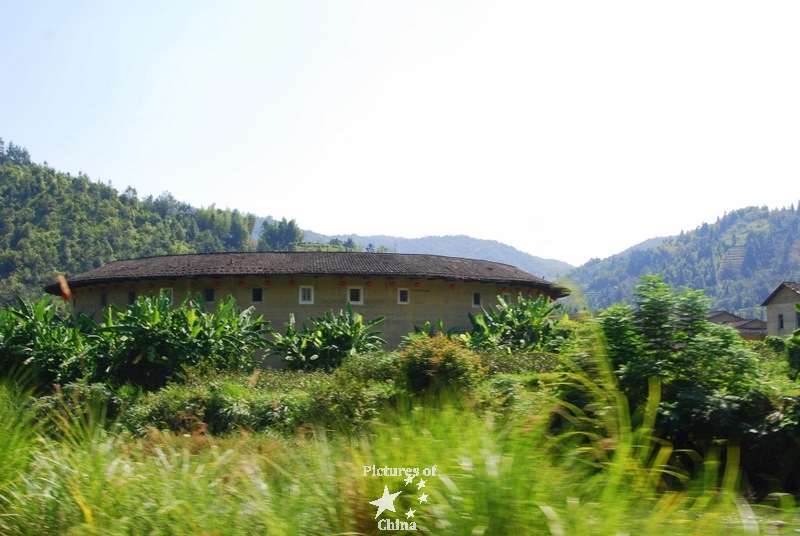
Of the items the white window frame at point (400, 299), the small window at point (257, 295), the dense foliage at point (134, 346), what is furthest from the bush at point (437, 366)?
the small window at point (257, 295)

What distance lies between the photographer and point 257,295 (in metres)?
27.8

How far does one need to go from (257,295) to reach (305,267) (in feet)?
7.65

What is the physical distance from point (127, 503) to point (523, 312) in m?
17.3

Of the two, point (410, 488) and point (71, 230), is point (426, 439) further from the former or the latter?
point (71, 230)

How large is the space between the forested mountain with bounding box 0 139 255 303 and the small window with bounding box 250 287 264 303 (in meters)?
39.8

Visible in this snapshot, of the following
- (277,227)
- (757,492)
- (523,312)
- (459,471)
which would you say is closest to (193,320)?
(523,312)

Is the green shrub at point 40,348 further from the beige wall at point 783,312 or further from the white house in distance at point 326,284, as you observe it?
the beige wall at point 783,312

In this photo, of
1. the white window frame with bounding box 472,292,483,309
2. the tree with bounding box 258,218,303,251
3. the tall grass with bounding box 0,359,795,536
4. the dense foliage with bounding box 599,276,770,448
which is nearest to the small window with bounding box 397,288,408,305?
the white window frame with bounding box 472,292,483,309

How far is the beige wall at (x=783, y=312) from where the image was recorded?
157 ft

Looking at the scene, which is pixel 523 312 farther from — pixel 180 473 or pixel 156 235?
pixel 156 235

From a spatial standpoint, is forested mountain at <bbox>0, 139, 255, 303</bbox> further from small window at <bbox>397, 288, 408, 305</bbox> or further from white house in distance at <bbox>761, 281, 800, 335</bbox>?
white house in distance at <bbox>761, 281, 800, 335</bbox>

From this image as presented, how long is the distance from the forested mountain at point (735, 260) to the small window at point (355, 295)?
75.7m

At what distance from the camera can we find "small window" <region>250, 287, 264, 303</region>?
1091 inches

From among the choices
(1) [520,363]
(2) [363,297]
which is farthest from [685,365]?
(2) [363,297]
